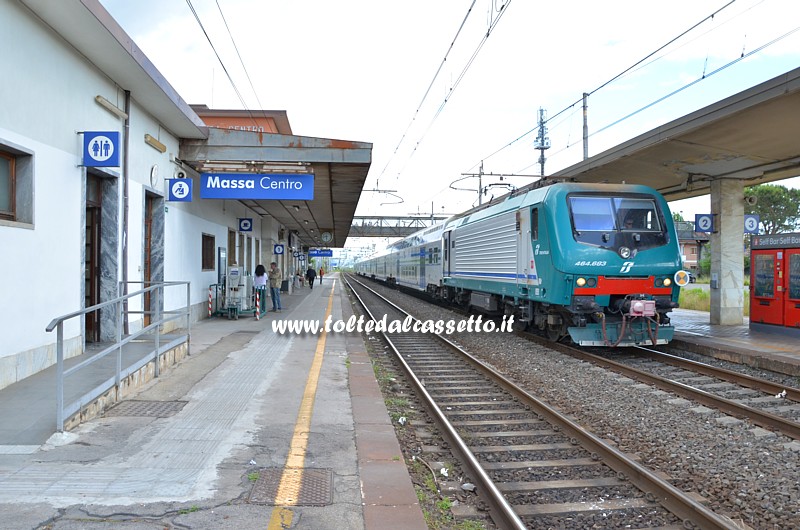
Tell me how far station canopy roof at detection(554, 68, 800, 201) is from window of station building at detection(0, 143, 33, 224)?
9938mm

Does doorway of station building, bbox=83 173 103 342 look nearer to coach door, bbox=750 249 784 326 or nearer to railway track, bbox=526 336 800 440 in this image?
railway track, bbox=526 336 800 440

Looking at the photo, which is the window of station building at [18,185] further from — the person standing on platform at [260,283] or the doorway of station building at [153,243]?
the person standing on platform at [260,283]

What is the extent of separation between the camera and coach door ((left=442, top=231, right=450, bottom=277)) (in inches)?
725

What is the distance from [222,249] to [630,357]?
40.3 ft

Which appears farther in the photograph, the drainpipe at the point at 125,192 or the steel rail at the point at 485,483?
the drainpipe at the point at 125,192

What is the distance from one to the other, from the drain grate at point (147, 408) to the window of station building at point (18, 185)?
256 centimetres

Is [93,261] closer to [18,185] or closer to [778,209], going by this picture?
[18,185]

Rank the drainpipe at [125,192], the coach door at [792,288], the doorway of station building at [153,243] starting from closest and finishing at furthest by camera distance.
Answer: the drainpipe at [125,192]
the doorway of station building at [153,243]
the coach door at [792,288]

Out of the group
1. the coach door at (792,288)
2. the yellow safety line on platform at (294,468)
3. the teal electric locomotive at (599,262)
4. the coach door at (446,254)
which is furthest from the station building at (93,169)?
the coach door at (792,288)

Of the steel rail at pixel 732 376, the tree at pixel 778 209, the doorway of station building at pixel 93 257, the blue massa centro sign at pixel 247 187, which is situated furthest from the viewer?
the tree at pixel 778 209

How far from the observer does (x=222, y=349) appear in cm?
1011

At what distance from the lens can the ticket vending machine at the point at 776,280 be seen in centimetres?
1183

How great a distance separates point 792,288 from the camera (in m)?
12.0

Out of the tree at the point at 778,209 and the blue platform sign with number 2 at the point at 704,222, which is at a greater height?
the tree at the point at 778,209
